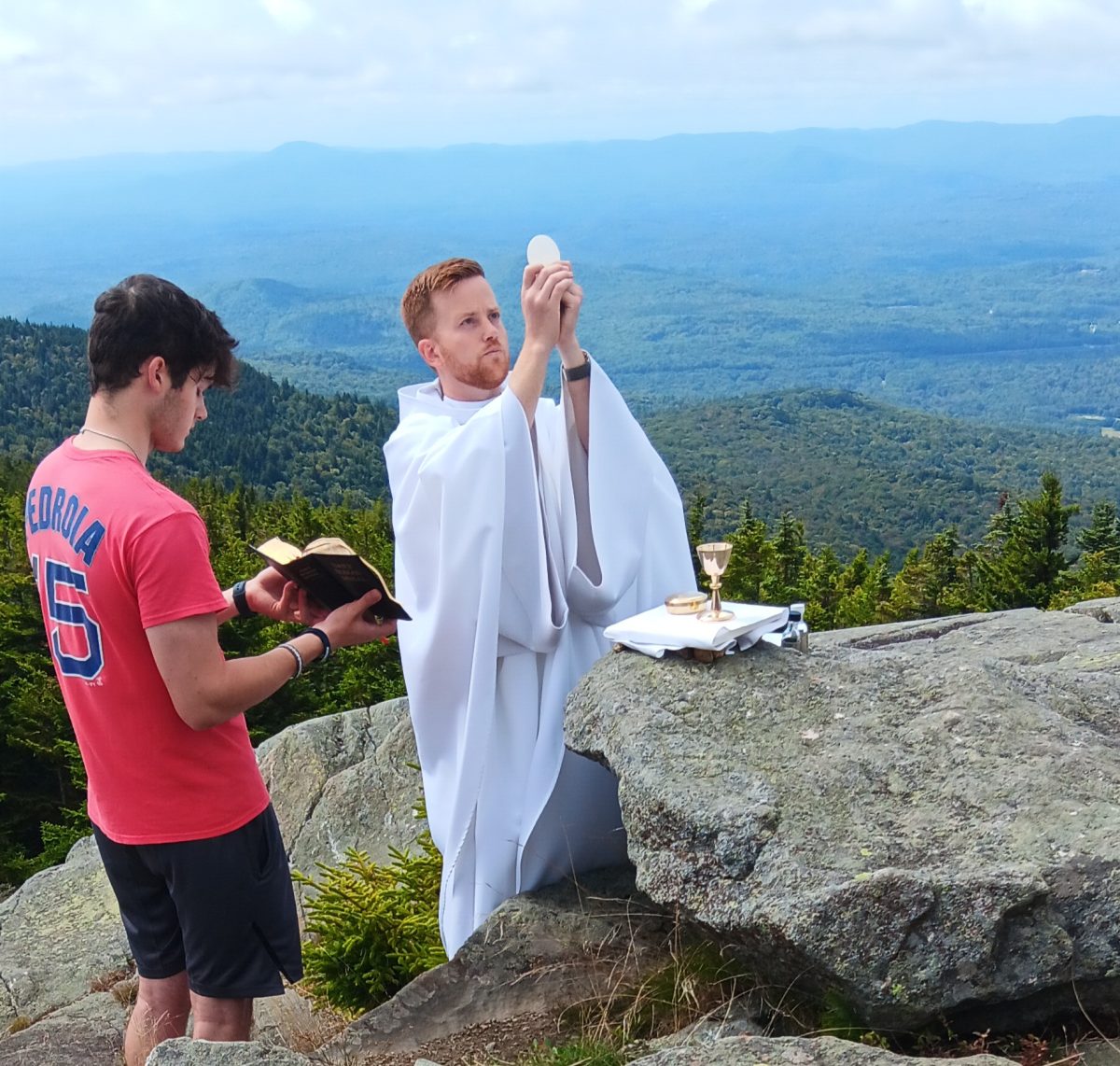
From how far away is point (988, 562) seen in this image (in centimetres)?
2480

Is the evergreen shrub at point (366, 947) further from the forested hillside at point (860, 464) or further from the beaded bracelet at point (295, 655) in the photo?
the forested hillside at point (860, 464)

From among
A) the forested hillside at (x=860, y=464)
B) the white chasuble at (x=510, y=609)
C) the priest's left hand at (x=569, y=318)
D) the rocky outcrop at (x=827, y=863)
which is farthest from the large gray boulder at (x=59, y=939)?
the forested hillside at (x=860, y=464)

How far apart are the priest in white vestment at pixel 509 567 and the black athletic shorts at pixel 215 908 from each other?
1170 mm

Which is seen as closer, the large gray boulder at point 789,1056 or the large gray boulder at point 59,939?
the large gray boulder at point 789,1056

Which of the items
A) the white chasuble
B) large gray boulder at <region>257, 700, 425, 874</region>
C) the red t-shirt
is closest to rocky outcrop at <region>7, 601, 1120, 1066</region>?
the white chasuble

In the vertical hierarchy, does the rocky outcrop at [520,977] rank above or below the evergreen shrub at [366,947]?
above

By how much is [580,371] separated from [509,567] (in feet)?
2.89

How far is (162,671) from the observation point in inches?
136

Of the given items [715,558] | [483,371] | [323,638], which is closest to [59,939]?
[483,371]

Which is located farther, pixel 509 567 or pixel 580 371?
pixel 580 371

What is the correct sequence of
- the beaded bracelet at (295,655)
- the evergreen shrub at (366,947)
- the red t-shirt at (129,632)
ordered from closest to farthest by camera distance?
1. the red t-shirt at (129,632)
2. the beaded bracelet at (295,655)
3. the evergreen shrub at (366,947)

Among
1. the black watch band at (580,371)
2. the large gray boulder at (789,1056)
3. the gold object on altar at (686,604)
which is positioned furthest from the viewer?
the black watch band at (580,371)

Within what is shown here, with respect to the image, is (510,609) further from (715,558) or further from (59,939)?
(59,939)

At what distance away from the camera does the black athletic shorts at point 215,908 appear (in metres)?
3.75
